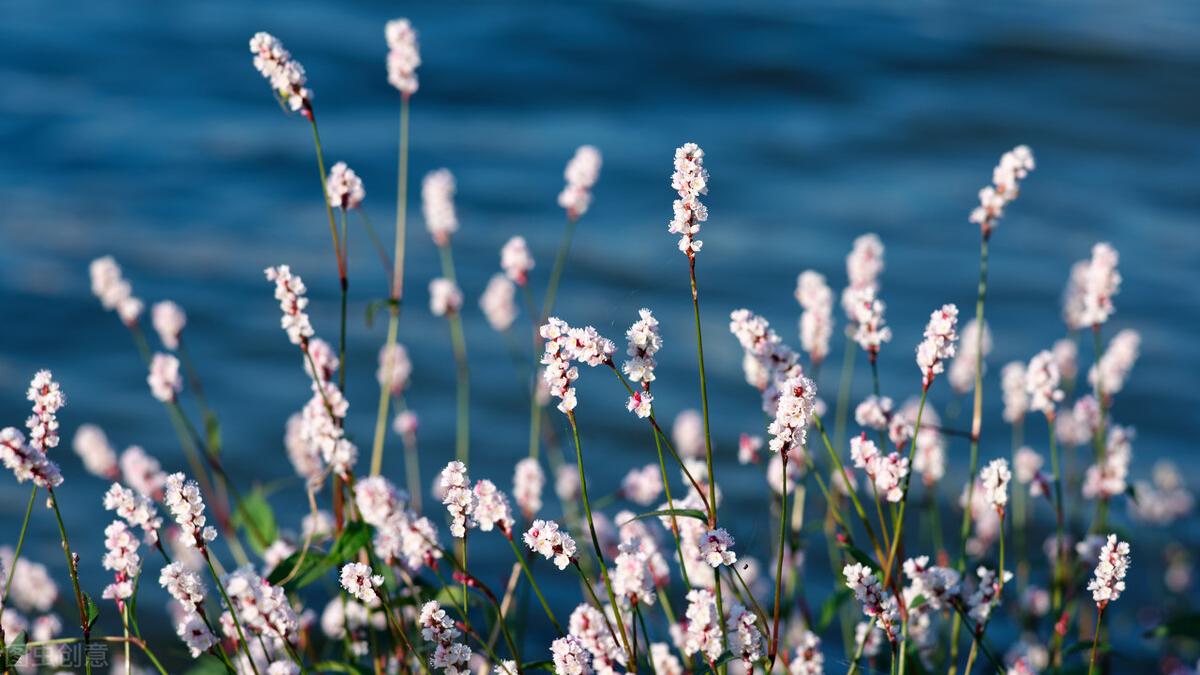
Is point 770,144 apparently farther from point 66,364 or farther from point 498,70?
point 66,364

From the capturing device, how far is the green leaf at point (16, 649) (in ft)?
6.32

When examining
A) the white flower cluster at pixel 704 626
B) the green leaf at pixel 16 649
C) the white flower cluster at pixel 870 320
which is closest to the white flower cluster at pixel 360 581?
the white flower cluster at pixel 704 626

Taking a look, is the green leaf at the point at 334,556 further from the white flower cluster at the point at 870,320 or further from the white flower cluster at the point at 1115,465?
the white flower cluster at the point at 1115,465

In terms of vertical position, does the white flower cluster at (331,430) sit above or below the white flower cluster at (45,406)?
above

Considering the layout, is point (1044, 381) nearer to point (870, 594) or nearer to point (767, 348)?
point (767, 348)

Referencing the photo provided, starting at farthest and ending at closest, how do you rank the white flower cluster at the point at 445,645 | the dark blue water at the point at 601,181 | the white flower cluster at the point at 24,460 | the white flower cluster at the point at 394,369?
the dark blue water at the point at 601,181
the white flower cluster at the point at 394,369
the white flower cluster at the point at 445,645
the white flower cluster at the point at 24,460

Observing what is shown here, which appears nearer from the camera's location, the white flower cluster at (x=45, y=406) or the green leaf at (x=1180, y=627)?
the white flower cluster at (x=45, y=406)

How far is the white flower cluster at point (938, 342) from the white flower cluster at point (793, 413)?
270 mm

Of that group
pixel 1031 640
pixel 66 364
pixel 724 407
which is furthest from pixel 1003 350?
pixel 66 364

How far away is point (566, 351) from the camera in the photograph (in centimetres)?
170

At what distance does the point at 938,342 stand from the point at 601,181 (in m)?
5.42

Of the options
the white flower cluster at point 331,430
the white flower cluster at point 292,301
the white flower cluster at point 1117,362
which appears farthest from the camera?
the white flower cluster at point 1117,362

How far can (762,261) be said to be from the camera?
6598 mm

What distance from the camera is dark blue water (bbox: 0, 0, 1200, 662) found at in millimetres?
5719
